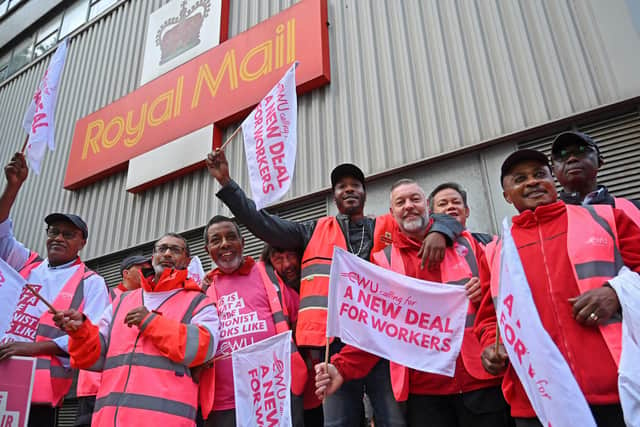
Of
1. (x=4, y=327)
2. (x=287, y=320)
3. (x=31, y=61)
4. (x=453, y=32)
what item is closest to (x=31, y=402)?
(x=4, y=327)

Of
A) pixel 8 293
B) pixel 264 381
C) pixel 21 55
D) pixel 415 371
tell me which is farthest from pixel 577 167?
pixel 21 55

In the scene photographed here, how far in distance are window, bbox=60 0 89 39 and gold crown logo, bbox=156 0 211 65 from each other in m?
3.78

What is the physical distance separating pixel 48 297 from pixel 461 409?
9.60ft

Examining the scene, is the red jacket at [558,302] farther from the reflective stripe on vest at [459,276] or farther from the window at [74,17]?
the window at [74,17]

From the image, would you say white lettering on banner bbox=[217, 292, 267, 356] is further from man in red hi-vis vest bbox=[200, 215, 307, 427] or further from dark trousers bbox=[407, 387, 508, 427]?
dark trousers bbox=[407, 387, 508, 427]

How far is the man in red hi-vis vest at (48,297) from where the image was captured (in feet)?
9.47

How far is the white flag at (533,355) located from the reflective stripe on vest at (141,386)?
1698mm

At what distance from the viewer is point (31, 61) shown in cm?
1138

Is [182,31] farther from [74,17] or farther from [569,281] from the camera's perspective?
[569,281]

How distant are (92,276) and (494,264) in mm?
2913

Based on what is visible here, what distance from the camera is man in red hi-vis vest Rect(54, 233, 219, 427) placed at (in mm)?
2355

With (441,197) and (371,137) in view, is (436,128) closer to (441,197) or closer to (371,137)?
(371,137)

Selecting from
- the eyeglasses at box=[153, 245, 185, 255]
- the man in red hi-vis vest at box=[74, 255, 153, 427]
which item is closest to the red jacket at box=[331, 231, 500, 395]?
the man in red hi-vis vest at box=[74, 255, 153, 427]

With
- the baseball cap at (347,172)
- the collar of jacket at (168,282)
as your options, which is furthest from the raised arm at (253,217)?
the collar of jacket at (168,282)
